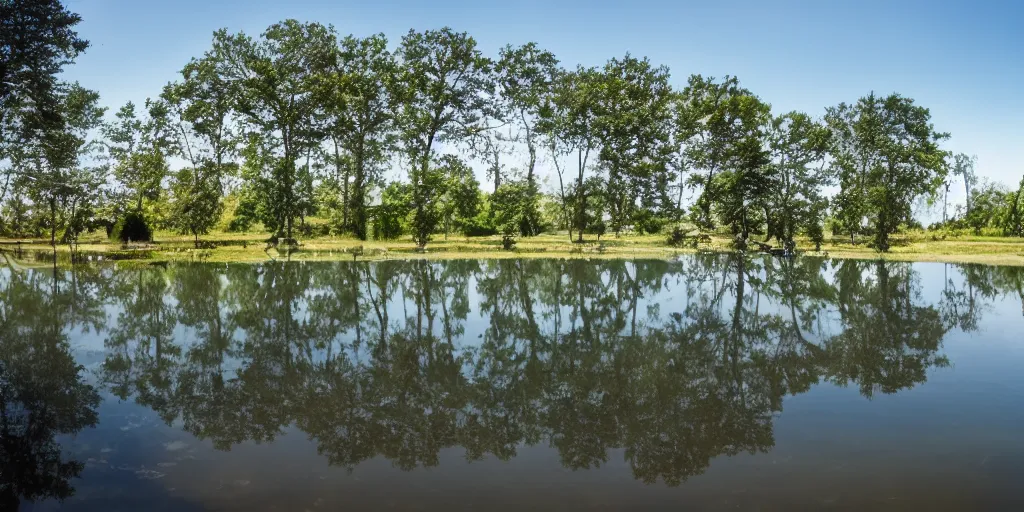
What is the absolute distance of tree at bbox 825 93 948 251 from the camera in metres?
55.3

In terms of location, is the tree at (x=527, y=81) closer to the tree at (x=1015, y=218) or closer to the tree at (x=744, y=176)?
the tree at (x=744, y=176)

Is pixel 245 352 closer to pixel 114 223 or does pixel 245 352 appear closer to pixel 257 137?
pixel 257 137

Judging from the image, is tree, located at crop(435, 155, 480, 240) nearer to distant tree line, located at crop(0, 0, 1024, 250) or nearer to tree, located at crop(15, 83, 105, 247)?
distant tree line, located at crop(0, 0, 1024, 250)

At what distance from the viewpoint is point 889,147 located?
183 feet

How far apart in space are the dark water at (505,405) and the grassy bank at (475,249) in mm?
18115

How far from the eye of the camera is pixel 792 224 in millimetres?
48688

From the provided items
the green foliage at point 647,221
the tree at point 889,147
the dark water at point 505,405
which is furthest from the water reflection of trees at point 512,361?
the tree at point 889,147

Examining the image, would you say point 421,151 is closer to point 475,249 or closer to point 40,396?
point 475,249

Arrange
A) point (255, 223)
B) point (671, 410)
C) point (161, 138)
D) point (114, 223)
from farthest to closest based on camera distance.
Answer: point (255, 223), point (161, 138), point (114, 223), point (671, 410)

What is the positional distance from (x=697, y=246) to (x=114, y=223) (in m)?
44.0

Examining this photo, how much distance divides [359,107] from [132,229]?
57.8 feet

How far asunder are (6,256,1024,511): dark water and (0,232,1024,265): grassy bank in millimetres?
18115

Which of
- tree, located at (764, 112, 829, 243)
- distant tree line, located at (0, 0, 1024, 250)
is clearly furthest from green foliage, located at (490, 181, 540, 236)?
tree, located at (764, 112, 829, 243)

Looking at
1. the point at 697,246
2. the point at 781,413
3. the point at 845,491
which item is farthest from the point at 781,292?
the point at 697,246
